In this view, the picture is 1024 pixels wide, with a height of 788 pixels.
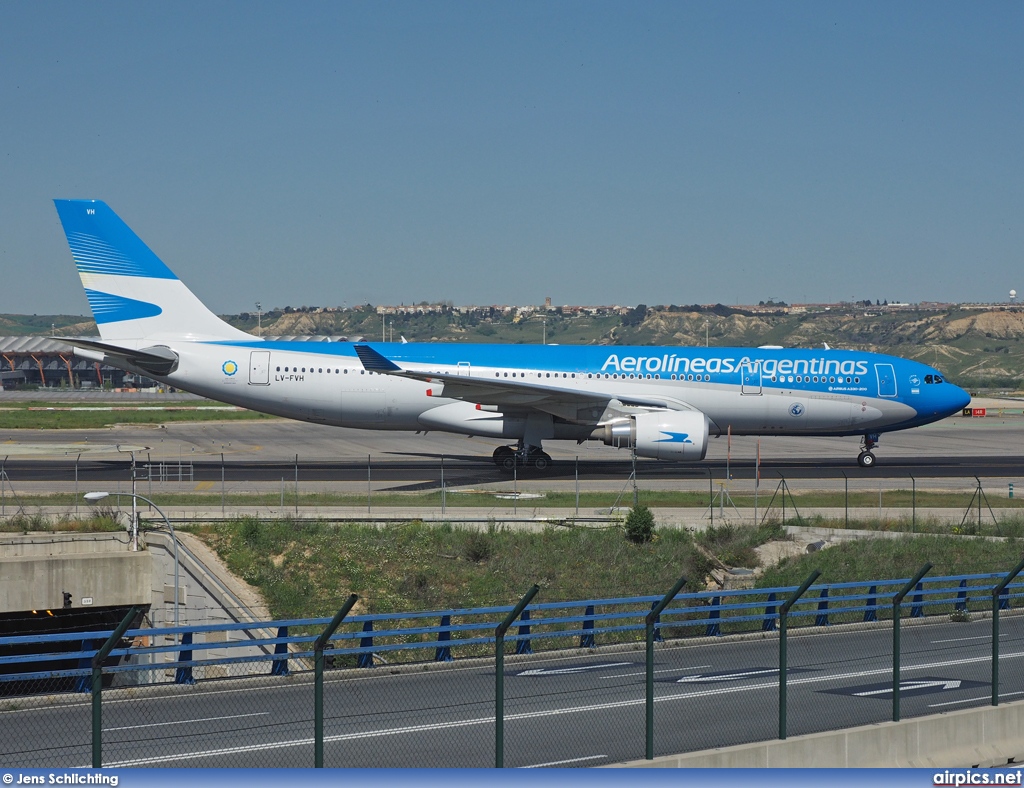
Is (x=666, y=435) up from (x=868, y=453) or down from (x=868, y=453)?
up

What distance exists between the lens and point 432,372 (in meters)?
38.2

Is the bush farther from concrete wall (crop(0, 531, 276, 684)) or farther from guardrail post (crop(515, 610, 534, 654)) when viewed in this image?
guardrail post (crop(515, 610, 534, 654))

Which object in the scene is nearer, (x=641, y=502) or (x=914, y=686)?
(x=914, y=686)

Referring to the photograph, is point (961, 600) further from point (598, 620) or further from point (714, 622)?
point (598, 620)

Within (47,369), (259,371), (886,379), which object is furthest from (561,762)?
(47,369)

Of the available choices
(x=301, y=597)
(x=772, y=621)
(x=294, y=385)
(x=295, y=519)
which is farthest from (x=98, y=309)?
(x=772, y=621)

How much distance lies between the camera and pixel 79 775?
7660mm

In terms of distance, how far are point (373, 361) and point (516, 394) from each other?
4842mm

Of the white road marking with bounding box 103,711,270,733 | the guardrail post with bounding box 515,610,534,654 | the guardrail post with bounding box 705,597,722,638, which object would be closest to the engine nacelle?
the guardrail post with bounding box 705,597,722,638

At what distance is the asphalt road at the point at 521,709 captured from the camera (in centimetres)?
1188

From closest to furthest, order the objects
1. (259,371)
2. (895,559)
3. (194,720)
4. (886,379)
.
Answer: (194,720) < (895,559) < (259,371) < (886,379)

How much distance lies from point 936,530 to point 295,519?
17146mm

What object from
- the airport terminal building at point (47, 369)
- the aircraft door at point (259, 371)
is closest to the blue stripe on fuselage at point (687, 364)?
the aircraft door at point (259, 371)

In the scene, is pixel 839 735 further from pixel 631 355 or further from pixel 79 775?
pixel 631 355
